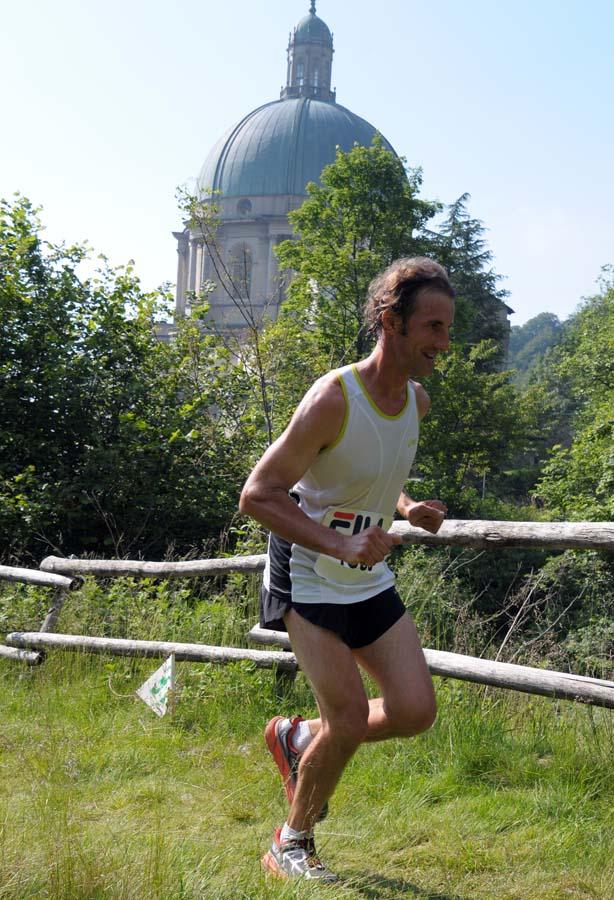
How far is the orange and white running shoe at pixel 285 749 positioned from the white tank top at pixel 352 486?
76 cm

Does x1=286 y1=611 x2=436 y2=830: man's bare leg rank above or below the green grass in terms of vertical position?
above

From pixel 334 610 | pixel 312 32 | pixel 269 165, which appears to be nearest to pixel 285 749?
pixel 334 610

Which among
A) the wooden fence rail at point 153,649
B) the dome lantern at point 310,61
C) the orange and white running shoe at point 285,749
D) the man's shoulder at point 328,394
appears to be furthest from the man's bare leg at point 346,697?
the dome lantern at point 310,61

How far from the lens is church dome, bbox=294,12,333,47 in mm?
89375

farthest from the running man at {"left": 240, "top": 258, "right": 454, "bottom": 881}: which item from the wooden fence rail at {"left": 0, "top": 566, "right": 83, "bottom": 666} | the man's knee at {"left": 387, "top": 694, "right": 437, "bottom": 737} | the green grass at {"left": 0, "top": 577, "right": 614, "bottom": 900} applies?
the wooden fence rail at {"left": 0, "top": 566, "right": 83, "bottom": 666}

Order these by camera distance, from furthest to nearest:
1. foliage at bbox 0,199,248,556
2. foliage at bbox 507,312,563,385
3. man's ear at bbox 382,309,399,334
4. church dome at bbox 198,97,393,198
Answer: foliage at bbox 507,312,563,385, church dome at bbox 198,97,393,198, foliage at bbox 0,199,248,556, man's ear at bbox 382,309,399,334

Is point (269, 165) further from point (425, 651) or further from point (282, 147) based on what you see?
point (425, 651)

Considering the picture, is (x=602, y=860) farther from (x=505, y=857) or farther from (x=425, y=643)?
(x=425, y=643)

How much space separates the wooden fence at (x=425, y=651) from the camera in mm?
4484

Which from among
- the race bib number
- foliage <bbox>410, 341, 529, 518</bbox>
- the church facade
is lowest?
foliage <bbox>410, 341, 529, 518</bbox>

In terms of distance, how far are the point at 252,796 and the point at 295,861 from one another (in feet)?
3.70

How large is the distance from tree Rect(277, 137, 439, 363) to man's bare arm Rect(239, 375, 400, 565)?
30979mm

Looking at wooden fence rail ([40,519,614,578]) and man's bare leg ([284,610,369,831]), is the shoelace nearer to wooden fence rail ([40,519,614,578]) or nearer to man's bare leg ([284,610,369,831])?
man's bare leg ([284,610,369,831])

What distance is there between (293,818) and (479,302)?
48.4 m
